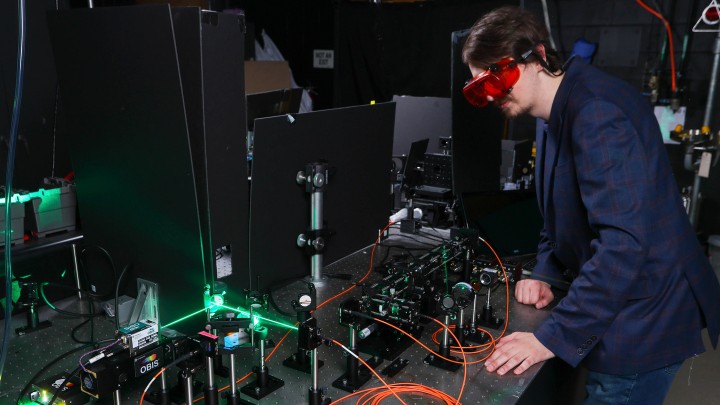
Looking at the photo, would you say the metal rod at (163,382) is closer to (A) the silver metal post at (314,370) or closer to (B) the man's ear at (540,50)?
(A) the silver metal post at (314,370)

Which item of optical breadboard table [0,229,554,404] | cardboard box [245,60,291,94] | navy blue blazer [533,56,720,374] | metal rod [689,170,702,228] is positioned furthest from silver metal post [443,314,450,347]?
cardboard box [245,60,291,94]

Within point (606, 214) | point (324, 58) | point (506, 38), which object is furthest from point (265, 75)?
point (606, 214)

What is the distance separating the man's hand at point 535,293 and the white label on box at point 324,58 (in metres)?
4.03

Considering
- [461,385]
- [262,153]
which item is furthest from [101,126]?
[461,385]

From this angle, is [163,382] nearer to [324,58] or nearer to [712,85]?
[712,85]

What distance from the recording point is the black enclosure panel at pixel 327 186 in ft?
4.94

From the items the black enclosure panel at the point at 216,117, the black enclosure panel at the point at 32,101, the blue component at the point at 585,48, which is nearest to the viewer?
the black enclosure panel at the point at 216,117

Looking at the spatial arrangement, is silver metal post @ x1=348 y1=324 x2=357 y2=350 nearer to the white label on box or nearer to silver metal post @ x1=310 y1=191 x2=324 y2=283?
silver metal post @ x1=310 y1=191 x2=324 y2=283

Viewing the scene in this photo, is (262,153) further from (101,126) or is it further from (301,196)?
(101,126)

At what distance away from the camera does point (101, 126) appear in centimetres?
147

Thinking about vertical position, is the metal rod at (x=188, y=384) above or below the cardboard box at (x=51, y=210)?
below

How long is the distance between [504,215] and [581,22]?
243 centimetres

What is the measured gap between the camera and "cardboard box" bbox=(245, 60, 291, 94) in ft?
13.6

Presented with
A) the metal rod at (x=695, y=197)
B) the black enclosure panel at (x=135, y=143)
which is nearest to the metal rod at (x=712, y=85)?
the metal rod at (x=695, y=197)
